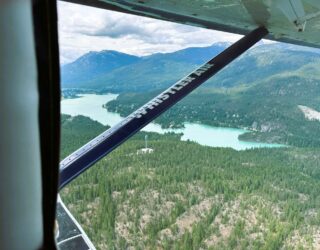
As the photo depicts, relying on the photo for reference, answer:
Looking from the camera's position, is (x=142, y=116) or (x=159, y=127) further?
(x=159, y=127)

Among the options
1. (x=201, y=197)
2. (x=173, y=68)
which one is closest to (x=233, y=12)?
(x=173, y=68)

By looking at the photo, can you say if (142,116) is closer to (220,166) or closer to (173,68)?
(173,68)

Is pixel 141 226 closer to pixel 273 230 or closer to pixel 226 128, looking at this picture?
pixel 226 128

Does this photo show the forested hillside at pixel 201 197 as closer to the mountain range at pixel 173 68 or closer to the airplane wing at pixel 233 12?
the mountain range at pixel 173 68

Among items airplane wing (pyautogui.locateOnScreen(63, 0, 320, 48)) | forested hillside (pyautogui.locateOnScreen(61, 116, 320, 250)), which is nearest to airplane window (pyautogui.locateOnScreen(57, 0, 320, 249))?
forested hillside (pyautogui.locateOnScreen(61, 116, 320, 250))

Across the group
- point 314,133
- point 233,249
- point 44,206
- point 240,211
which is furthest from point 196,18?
point 314,133

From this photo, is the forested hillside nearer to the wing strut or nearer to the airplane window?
the airplane window
